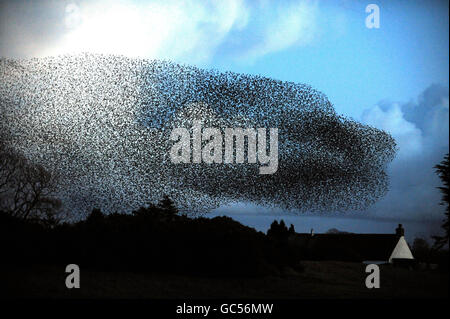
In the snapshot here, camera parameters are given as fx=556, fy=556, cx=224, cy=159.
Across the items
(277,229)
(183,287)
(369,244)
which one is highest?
(277,229)

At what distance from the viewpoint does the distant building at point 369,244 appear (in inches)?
1598

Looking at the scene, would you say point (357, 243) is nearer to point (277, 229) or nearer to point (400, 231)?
point (400, 231)

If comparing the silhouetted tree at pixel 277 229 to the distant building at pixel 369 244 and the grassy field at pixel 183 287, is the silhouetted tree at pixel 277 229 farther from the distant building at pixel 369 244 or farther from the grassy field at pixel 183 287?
the grassy field at pixel 183 287

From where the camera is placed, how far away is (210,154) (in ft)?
86.1
